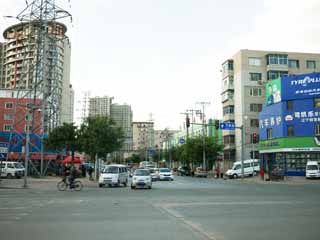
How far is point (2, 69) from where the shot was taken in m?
139

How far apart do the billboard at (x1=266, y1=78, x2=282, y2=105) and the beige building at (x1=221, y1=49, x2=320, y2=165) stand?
13.7 m

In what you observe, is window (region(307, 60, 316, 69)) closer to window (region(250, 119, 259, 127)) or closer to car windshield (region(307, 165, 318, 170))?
window (region(250, 119, 259, 127))

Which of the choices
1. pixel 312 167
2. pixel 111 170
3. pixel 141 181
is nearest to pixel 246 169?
pixel 312 167

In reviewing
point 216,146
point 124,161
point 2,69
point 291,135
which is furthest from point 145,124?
point 291,135

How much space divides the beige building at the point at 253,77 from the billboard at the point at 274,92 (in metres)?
13.7

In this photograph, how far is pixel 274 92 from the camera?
65875mm

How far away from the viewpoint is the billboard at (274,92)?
211 ft

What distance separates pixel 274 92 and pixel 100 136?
95.6 ft

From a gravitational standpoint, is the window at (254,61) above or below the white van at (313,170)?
above

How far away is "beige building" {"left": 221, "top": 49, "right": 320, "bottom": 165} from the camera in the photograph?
268 feet

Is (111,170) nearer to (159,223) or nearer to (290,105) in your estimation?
(159,223)

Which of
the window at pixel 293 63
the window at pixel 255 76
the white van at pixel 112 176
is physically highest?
the window at pixel 293 63

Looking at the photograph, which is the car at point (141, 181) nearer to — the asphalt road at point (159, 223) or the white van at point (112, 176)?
the white van at point (112, 176)

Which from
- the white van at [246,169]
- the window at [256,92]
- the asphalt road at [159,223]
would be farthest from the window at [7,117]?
the asphalt road at [159,223]
